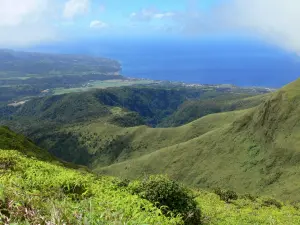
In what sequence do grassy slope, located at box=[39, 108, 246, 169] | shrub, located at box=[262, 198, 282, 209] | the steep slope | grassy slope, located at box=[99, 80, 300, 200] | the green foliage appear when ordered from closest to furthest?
the green foliage, the steep slope, shrub, located at box=[262, 198, 282, 209], grassy slope, located at box=[99, 80, 300, 200], grassy slope, located at box=[39, 108, 246, 169]

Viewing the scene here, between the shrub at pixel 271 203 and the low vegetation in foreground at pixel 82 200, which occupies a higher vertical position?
the low vegetation in foreground at pixel 82 200

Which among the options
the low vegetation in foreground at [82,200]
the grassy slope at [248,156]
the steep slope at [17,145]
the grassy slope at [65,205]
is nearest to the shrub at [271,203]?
the grassy slope at [248,156]

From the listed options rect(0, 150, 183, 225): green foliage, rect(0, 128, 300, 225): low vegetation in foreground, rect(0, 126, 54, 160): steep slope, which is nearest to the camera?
rect(0, 150, 183, 225): green foliage

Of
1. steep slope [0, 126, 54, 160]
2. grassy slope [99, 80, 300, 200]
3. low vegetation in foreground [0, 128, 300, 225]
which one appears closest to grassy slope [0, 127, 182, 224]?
low vegetation in foreground [0, 128, 300, 225]

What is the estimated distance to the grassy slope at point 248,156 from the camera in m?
97.6

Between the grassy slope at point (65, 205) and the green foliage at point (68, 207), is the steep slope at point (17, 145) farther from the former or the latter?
the green foliage at point (68, 207)

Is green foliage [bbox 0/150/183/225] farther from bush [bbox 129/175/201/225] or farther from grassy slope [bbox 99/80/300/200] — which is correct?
grassy slope [bbox 99/80/300/200]

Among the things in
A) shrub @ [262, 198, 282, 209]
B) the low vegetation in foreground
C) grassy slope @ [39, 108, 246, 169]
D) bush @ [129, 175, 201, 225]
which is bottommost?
grassy slope @ [39, 108, 246, 169]

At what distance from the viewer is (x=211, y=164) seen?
11650 cm

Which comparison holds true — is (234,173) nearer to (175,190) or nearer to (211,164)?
(211,164)

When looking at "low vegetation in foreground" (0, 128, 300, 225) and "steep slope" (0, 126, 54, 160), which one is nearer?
"low vegetation in foreground" (0, 128, 300, 225)

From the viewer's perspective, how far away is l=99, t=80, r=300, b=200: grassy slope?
9762 cm

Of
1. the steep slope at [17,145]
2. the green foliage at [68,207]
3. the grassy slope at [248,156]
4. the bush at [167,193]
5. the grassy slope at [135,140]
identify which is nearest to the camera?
the green foliage at [68,207]

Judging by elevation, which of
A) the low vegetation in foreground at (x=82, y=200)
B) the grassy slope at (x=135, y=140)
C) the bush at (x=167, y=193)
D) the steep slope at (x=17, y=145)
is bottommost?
the grassy slope at (x=135, y=140)
